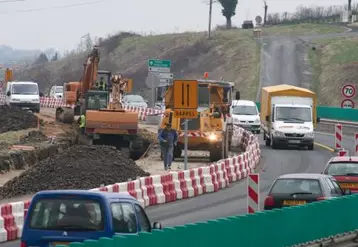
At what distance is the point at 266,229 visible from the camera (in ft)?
54.4

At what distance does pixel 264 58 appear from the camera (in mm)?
113750

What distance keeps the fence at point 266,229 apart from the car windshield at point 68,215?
1.17 meters

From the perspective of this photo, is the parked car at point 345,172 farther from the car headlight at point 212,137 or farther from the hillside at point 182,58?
the hillside at point 182,58

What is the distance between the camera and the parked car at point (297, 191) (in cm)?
2156

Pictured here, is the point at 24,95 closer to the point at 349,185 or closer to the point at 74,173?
the point at 74,173

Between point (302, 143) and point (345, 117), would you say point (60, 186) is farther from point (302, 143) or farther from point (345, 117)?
point (345, 117)

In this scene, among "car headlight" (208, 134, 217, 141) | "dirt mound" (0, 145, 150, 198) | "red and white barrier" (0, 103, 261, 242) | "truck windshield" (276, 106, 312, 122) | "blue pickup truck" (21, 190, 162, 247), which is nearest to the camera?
"blue pickup truck" (21, 190, 162, 247)

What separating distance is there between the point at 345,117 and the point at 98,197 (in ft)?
192

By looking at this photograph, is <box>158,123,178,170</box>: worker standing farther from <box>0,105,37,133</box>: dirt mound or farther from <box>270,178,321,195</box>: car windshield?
<box>0,105,37,133</box>: dirt mound

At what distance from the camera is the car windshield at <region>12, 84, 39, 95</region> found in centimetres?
6750

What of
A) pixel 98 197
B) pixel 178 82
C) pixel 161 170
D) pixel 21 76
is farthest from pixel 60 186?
pixel 21 76

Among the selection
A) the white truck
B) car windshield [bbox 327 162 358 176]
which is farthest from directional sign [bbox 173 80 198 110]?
the white truck

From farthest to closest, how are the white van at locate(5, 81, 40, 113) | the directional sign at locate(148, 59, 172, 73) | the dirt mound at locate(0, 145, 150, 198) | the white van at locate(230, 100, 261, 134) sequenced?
the white van at locate(5, 81, 40, 113), the directional sign at locate(148, 59, 172, 73), the white van at locate(230, 100, 261, 134), the dirt mound at locate(0, 145, 150, 198)

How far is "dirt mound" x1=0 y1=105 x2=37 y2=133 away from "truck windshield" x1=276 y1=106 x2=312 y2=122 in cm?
1317
